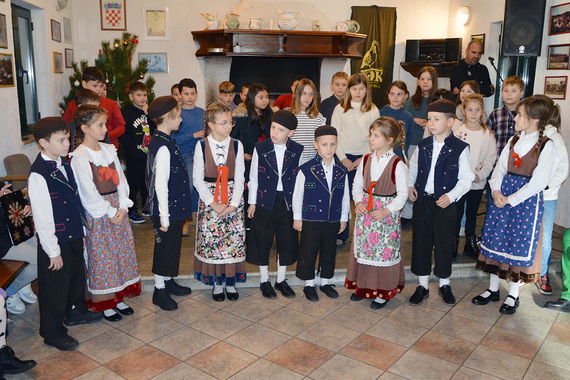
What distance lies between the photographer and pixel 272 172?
125 inches

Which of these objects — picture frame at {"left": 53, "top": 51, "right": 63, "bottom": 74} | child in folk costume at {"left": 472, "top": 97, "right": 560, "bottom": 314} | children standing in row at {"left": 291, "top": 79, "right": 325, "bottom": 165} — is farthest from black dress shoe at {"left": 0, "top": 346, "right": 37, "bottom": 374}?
picture frame at {"left": 53, "top": 51, "right": 63, "bottom": 74}

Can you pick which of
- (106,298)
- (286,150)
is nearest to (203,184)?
(286,150)

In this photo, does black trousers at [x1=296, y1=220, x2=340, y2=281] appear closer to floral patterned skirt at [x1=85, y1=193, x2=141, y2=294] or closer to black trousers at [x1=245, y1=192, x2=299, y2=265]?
black trousers at [x1=245, y1=192, x2=299, y2=265]

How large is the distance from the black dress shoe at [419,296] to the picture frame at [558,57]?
2909 mm

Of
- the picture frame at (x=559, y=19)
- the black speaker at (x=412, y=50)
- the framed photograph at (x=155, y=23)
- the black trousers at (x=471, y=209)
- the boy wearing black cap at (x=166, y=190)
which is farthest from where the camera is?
the black speaker at (x=412, y=50)

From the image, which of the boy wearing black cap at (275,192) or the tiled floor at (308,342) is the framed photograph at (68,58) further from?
the boy wearing black cap at (275,192)

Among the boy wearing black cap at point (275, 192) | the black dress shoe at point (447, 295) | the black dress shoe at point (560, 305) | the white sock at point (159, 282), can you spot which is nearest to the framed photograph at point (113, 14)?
the boy wearing black cap at point (275, 192)

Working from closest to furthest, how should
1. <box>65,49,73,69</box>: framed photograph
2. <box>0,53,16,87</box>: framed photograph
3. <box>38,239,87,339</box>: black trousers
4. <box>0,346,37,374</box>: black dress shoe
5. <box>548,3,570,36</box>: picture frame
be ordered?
1. <box>0,346,37,374</box>: black dress shoe
2. <box>38,239,87,339</box>: black trousers
3. <box>0,53,16,87</box>: framed photograph
4. <box>548,3,570,36</box>: picture frame
5. <box>65,49,73,69</box>: framed photograph

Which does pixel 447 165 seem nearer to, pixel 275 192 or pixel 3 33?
pixel 275 192

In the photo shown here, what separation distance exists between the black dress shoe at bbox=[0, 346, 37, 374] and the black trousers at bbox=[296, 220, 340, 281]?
1.71 meters

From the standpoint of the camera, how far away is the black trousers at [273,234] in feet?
10.6

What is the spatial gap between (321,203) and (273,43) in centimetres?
437

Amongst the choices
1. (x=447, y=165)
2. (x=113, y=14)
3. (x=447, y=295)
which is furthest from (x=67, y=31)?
(x=447, y=295)

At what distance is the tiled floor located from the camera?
2461mm
